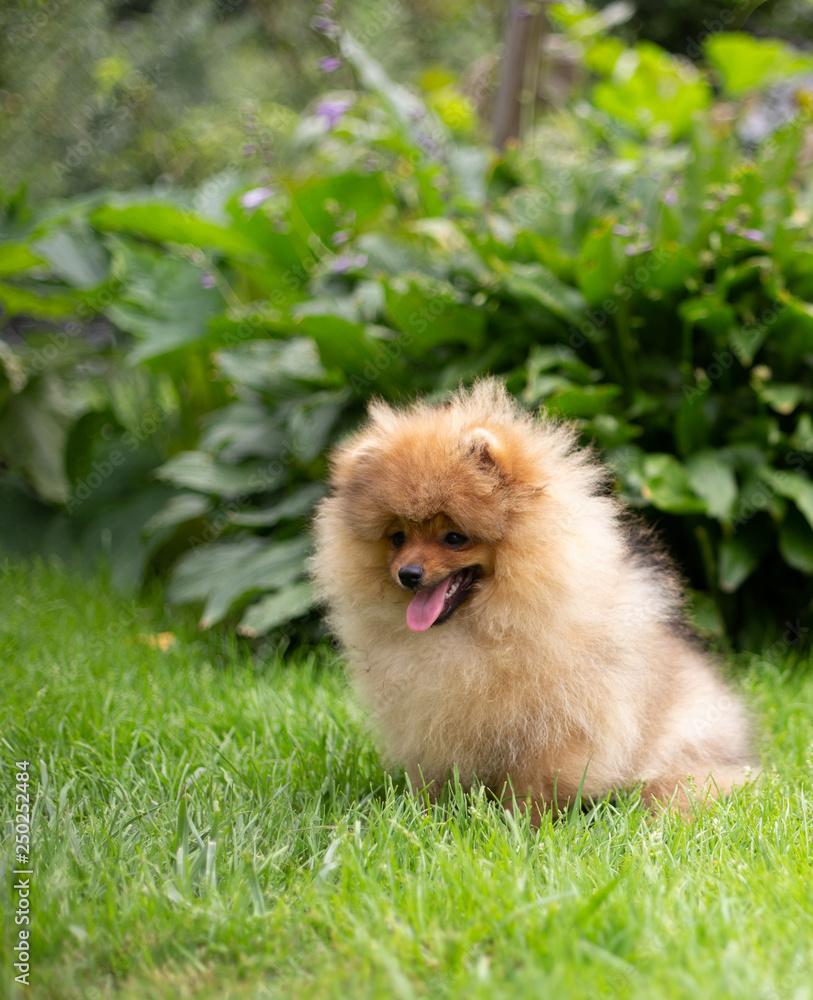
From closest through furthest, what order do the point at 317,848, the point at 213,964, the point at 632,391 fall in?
the point at 213,964 < the point at 317,848 < the point at 632,391

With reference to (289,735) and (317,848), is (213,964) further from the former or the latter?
(289,735)

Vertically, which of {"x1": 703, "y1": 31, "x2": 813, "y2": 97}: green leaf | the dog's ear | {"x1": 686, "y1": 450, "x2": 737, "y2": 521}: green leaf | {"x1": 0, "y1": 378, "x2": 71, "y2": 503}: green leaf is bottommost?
{"x1": 0, "y1": 378, "x2": 71, "y2": 503}: green leaf

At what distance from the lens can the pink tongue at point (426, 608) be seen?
2.46 m

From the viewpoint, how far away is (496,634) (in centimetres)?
247

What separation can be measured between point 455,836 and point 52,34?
257 inches

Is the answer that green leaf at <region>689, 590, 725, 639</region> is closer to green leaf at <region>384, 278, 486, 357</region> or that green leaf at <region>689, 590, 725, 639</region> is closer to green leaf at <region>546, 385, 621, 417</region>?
green leaf at <region>546, 385, 621, 417</region>

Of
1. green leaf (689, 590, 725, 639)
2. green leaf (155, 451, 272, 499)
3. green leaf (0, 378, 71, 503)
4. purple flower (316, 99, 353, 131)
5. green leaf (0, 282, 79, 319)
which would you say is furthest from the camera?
green leaf (0, 378, 71, 503)

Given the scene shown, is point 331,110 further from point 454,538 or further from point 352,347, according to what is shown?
point 454,538

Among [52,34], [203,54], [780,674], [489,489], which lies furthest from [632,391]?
[203,54]

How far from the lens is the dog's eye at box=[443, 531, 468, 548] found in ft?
8.09

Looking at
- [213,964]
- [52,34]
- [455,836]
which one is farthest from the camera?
[52,34]

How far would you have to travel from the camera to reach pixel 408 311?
427cm

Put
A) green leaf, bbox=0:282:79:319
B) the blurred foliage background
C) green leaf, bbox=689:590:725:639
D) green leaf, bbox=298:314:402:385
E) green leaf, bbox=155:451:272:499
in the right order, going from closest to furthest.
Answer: green leaf, bbox=689:590:725:639 → the blurred foliage background → green leaf, bbox=298:314:402:385 → green leaf, bbox=155:451:272:499 → green leaf, bbox=0:282:79:319

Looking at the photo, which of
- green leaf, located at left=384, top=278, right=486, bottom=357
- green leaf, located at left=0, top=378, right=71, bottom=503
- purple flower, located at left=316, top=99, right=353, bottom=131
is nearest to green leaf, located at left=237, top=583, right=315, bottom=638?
green leaf, located at left=384, top=278, right=486, bottom=357
